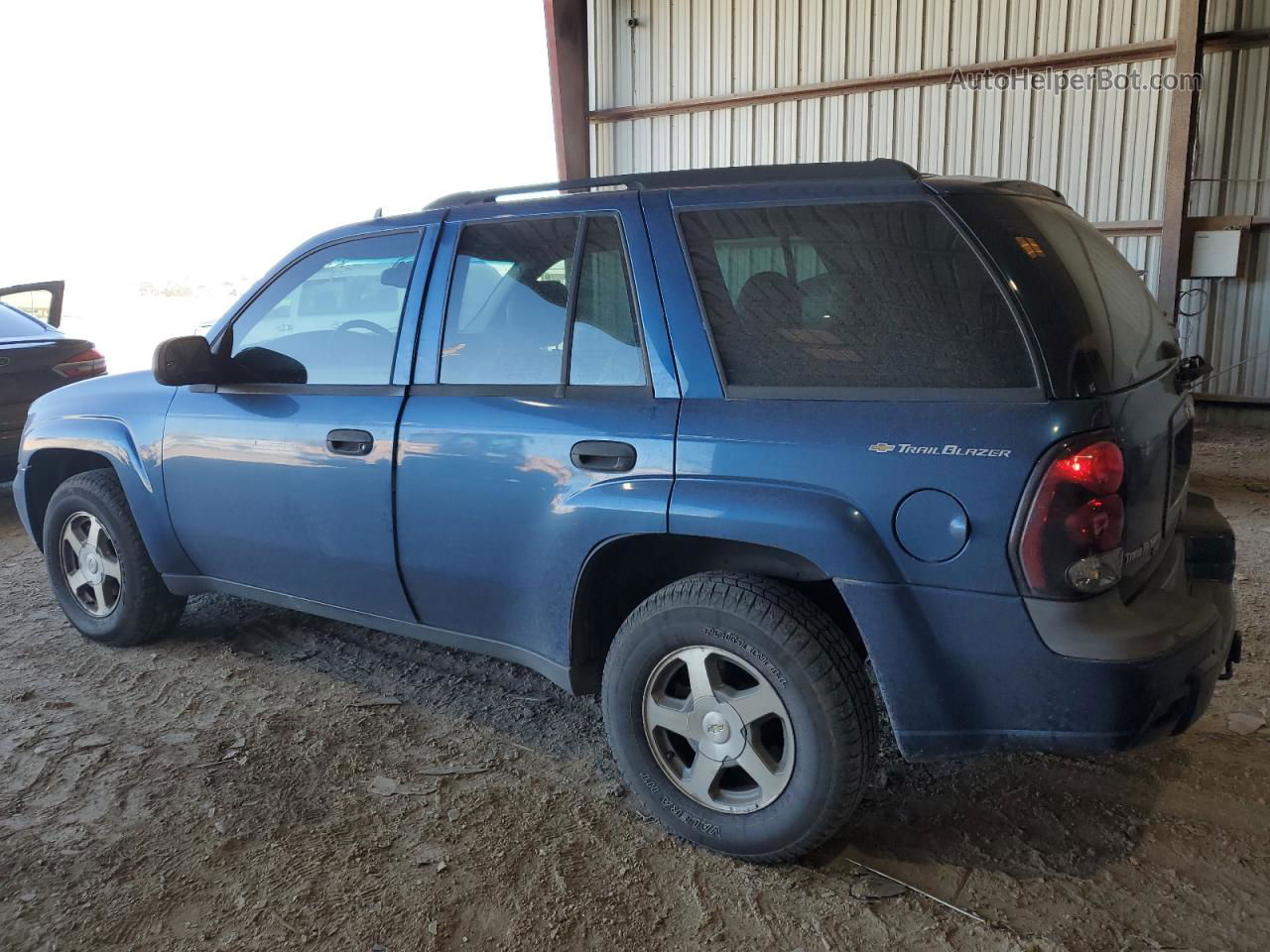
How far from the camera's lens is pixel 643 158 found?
13.8 meters

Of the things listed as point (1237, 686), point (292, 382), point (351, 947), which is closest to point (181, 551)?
point (292, 382)

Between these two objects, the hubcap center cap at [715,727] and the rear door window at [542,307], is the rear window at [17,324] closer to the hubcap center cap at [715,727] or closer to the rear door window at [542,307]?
the rear door window at [542,307]

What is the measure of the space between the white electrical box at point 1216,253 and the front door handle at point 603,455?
9585 mm

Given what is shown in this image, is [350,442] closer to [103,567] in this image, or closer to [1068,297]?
[103,567]

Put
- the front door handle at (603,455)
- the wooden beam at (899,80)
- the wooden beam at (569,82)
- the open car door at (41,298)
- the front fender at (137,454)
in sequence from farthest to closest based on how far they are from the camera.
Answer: the wooden beam at (569,82) → the wooden beam at (899,80) → the open car door at (41,298) → the front fender at (137,454) → the front door handle at (603,455)

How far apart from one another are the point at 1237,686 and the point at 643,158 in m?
11.5

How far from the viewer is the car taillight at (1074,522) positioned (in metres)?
2.14

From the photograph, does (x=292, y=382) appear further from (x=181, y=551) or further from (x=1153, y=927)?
(x=1153, y=927)

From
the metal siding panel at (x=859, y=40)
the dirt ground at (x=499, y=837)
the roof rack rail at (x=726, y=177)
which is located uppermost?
the metal siding panel at (x=859, y=40)

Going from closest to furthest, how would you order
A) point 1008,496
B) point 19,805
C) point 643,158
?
1. point 1008,496
2. point 19,805
3. point 643,158

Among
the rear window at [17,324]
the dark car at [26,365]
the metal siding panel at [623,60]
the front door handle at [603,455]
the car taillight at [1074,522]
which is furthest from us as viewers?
the metal siding panel at [623,60]
